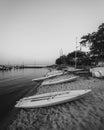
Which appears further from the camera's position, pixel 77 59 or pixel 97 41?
pixel 77 59

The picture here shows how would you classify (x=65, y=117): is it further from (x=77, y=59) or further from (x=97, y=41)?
(x=77, y=59)

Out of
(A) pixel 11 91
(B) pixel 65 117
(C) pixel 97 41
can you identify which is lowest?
(A) pixel 11 91

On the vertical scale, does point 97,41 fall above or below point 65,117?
above

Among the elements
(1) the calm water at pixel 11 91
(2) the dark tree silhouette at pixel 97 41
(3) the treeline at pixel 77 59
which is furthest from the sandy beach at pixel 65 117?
(3) the treeline at pixel 77 59

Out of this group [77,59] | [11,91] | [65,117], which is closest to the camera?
[65,117]

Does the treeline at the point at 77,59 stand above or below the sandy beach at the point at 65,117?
above

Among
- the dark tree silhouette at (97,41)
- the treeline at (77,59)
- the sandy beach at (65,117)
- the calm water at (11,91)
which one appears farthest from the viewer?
the treeline at (77,59)

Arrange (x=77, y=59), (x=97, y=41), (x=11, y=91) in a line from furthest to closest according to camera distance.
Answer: (x=77, y=59) → (x=97, y=41) → (x=11, y=91)

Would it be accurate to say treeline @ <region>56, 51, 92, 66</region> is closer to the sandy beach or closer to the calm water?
the calm water

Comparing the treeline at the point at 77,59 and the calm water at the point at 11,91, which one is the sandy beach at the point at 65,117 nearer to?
the calm water at the point at 11,91

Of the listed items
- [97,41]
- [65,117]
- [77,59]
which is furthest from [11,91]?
[77,59]

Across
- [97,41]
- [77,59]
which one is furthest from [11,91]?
[77,59]

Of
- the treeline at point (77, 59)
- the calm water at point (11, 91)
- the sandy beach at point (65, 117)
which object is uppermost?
the treeline at point (77, 59)

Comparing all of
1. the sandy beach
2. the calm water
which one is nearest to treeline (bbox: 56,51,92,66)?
the calm water
